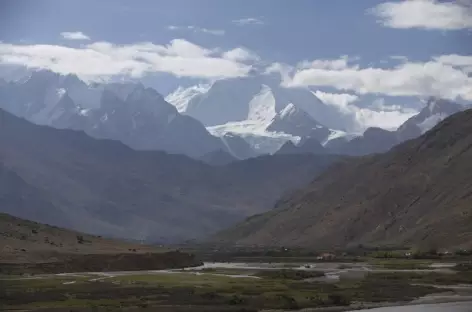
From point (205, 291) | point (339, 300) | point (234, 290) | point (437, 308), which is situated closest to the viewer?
point (437, 308)

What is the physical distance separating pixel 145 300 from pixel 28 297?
47.6 ft

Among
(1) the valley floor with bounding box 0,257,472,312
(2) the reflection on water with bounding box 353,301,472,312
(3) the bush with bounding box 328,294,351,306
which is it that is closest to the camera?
(2) the reflection on water with bounding box 353,301,472,312

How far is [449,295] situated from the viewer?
407ft

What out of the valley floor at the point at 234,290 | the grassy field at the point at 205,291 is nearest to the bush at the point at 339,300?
the grassy field at the point at 205,291

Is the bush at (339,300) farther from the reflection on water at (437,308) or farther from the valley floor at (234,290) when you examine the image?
the reflection on water at (437,308)

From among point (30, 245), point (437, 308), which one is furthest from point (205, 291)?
point (30, 245)

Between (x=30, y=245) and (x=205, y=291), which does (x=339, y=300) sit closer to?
(x=205, y=291)

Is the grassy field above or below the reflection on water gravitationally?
above

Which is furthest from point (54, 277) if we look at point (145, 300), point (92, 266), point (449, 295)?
point (449, 295)

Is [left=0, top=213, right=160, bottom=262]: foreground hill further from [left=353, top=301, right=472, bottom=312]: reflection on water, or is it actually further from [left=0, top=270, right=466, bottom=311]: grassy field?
[left=353, top=301, right=472, bottom=312]: reflection on water

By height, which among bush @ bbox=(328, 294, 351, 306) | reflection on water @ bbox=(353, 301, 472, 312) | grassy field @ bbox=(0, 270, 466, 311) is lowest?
reflection on water @ bbox=(353, 301, 472, 312)

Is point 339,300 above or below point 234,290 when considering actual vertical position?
below

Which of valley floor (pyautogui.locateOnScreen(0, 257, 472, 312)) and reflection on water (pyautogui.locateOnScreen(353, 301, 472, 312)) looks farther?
valley floor (pyautogui.locateOnScreen(0, 257, 472, 312))

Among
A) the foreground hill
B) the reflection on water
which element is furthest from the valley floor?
the foreground hill
